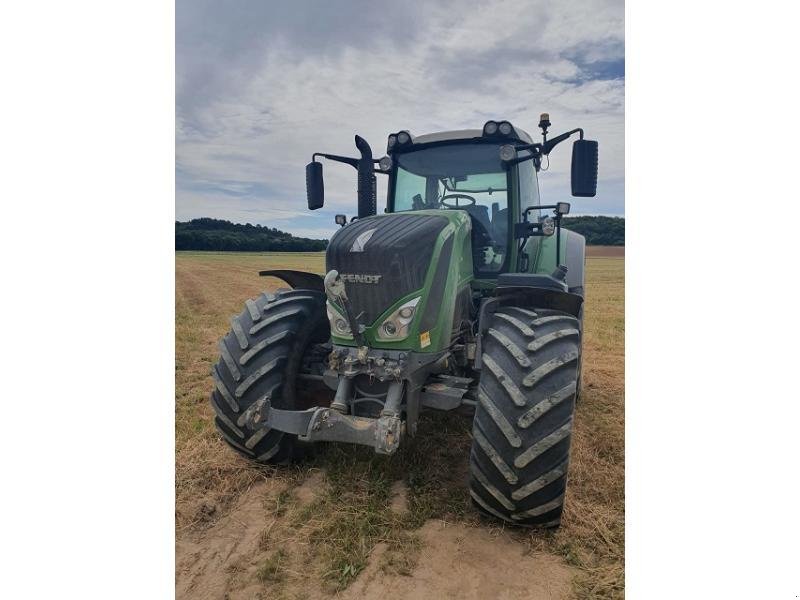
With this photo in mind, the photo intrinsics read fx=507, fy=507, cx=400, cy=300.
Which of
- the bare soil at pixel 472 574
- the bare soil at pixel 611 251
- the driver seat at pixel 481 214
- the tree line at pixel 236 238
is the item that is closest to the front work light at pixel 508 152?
the driver seat at pixel 481 214

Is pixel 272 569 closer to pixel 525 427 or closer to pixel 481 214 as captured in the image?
pixel 525 427

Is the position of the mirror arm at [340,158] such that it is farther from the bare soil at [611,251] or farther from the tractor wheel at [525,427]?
the tractor wheel at [525,427]

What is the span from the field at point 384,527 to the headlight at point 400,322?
0.75 m

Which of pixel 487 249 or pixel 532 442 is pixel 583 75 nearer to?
pixel 487 249

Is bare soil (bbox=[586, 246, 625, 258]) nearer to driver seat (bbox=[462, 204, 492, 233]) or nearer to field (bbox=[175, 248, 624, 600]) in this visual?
field (bbox=[175, 248, 624, 600])

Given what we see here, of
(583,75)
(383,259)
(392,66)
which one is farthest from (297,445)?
(583,75)

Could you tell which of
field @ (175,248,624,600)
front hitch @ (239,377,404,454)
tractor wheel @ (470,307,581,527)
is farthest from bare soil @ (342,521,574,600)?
front hitch @ (239,377,404,454)

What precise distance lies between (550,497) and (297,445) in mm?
1406

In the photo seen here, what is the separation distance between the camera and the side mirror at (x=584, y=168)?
2535 millimetres

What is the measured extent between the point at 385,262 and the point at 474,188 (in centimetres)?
109

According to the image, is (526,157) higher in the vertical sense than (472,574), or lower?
higher

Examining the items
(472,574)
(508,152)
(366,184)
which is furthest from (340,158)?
(472,574)

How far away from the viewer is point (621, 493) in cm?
256

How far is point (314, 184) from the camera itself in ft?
11.0
